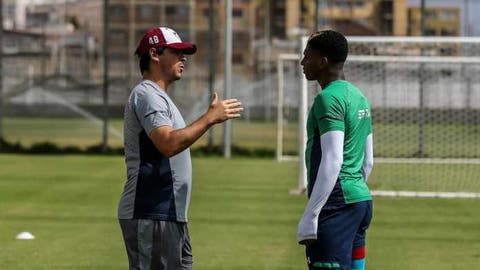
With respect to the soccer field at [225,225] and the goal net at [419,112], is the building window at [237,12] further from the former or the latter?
the soccer field at [225,225]

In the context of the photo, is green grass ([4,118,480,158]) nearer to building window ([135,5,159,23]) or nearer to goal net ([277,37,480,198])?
goal net ([277,37,480,198])

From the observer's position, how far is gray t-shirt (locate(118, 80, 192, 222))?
5445 millimetres

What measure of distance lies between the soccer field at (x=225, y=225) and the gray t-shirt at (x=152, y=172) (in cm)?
380

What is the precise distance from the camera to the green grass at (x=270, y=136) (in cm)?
2047

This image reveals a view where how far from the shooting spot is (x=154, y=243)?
217 inches

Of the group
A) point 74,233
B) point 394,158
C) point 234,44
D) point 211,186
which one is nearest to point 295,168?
point 394,158

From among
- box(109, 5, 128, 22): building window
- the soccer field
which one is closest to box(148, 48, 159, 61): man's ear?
the soccer field

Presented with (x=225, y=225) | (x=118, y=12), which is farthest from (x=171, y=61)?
(x=118, y=12)

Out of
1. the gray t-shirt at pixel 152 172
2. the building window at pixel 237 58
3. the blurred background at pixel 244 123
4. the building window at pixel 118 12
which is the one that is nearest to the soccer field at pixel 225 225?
the blurred background at pixel 244 123

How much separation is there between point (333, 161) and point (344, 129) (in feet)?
0.62

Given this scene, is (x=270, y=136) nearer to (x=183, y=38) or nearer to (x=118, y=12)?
(x=183, y=38)

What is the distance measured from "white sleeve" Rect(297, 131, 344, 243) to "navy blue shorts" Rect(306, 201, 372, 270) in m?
0.07

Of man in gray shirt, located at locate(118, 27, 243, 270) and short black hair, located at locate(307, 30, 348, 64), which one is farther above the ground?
short black hair, located at locate(307, 30, 348, 64)

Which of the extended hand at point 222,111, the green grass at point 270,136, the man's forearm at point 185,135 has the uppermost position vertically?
the extended hand at point 222,111
